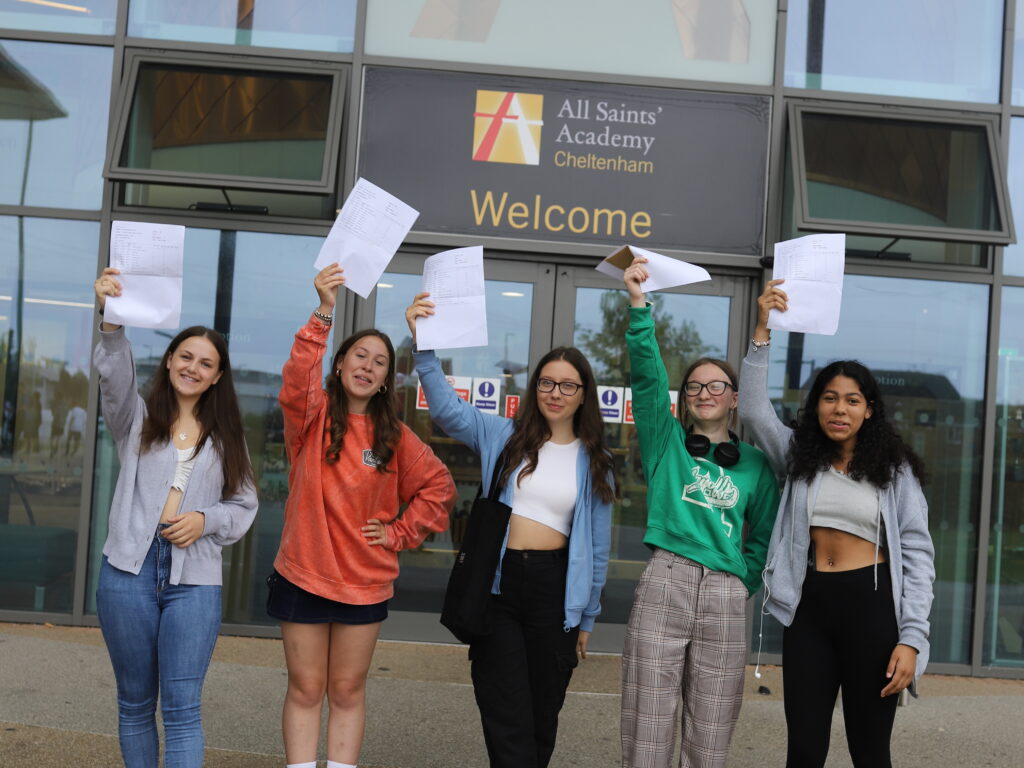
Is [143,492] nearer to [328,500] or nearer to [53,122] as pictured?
[328,500]

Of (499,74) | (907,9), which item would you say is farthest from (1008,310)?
(499,74)

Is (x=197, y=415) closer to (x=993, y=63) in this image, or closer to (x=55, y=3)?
(x=55, y=3)

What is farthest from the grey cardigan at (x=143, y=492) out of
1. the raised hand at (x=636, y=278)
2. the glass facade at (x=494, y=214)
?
the glass facade at (x=494, y=214)

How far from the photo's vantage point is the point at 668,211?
6.46m

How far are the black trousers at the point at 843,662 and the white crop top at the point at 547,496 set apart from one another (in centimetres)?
85

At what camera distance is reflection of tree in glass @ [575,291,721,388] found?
6555 millimetres

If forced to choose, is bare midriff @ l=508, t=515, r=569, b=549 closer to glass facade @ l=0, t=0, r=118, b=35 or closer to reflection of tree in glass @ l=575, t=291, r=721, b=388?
reflection of tree in glass @ l=575, t=291, r=721, b=388

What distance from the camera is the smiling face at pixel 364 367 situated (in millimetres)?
3475

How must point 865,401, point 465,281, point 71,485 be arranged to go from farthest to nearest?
1. point 71,485
2. point 465,281
3. point 865,401

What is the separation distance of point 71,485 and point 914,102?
620cm

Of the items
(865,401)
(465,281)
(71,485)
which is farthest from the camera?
(71,485)

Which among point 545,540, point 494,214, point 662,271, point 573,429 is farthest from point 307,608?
point 494,214

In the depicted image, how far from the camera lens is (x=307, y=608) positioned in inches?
133

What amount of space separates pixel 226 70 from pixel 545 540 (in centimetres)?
447
